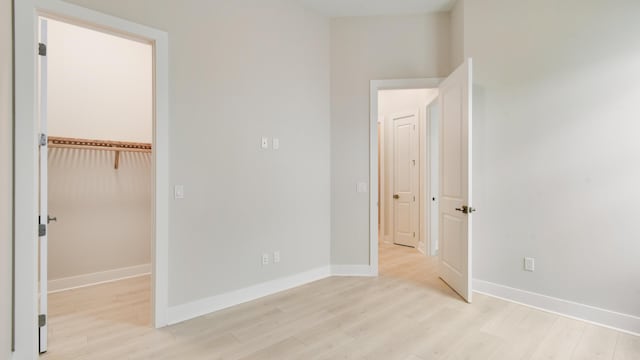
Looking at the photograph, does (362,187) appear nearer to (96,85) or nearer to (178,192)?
(178,192)

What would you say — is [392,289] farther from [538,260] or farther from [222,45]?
[222,45]

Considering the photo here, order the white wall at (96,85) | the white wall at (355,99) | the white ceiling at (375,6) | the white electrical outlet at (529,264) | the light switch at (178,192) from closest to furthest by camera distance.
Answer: the light switch at (178,192) < the white electrical outlet at (529,264) < the white wall at (96,85) < the white ceiling at (375,6) < the white wall at (355,99)

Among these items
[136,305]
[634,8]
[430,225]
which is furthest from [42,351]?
[634,8]

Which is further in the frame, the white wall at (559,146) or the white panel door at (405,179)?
the white panel door at (405,179)

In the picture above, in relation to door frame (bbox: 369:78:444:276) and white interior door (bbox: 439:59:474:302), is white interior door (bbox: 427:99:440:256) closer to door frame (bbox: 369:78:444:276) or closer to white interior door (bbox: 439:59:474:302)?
white interior door (bbox: 439:59:474:302)

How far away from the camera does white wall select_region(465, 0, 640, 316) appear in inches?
101

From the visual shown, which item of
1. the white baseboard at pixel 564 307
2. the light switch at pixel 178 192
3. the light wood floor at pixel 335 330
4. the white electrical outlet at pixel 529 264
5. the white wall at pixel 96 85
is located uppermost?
the white wall at pixel 96 85

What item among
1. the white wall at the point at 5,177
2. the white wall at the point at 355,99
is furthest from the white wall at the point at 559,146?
the white wall at the point at 5,177

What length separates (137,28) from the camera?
2445mm

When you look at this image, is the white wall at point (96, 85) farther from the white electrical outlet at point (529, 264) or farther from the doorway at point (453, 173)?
the white electrical outlet at point (529, 264)

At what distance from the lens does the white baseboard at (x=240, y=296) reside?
105 inches

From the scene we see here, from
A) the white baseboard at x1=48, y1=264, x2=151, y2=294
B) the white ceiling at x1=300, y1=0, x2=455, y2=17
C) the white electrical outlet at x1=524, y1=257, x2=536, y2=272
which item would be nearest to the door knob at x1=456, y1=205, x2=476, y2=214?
the white electrical outlet at x1=524, y1=257, x2=536, y2=272

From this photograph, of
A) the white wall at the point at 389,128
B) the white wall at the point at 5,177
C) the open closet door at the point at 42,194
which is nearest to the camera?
the white wall at the point at 5,177

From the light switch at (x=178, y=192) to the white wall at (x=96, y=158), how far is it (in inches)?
51.5
